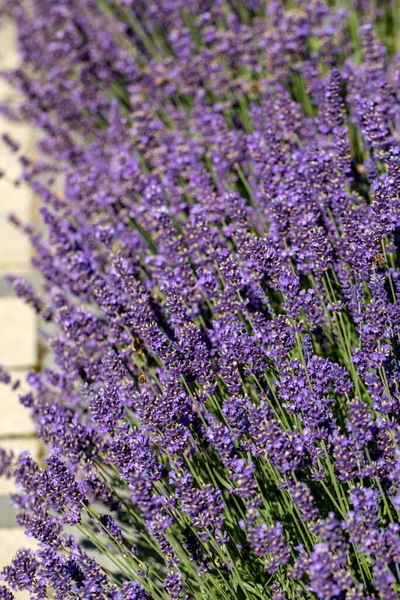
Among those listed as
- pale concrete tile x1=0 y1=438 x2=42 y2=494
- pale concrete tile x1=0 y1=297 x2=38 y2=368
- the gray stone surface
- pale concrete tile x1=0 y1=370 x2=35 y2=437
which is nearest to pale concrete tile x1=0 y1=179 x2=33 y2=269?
the gray stone surface

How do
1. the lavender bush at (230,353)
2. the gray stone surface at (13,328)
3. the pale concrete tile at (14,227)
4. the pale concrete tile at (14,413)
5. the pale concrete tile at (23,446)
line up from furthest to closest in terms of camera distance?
the pale concrete tile at (14,227)
the pale concrete tile at (14,413)
the pale concrete tile at (23,446)
the gray stone surface at (13,328)
the lavender bush at (230,353)

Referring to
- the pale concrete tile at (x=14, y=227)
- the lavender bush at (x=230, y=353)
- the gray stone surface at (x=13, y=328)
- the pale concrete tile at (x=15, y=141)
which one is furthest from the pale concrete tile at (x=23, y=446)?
the pale concrete tile at (x=15, y=141)

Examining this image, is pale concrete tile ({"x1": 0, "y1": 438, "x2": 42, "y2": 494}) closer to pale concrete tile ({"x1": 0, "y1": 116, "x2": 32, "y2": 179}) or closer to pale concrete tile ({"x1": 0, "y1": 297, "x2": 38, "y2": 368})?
pale concrete tile ({"x1": 0, "y1": 297, "x2": 38, "y2": 368})

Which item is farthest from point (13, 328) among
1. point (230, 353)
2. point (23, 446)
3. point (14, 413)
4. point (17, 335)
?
point (230, 353)

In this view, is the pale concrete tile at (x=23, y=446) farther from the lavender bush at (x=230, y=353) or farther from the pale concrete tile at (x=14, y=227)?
the pale concrete tile at (x=14, y=227)

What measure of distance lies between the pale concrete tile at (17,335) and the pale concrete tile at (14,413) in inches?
4.1

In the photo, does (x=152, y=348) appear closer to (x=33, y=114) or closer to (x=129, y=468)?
(x=129, y=468)

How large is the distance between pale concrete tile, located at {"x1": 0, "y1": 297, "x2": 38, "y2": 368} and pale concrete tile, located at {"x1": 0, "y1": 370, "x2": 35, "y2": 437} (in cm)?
10

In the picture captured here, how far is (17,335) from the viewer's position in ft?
14.3

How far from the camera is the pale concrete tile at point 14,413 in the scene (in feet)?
12.5

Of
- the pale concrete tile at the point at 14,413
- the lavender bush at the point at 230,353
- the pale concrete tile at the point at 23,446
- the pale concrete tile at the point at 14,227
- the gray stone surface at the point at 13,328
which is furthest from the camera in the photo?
the pale concrete tile at the point at 14,227

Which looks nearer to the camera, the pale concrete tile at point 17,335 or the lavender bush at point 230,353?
the lavender bush at point 230,353

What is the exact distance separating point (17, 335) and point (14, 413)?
1.90ft

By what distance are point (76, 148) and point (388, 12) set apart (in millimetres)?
2328
